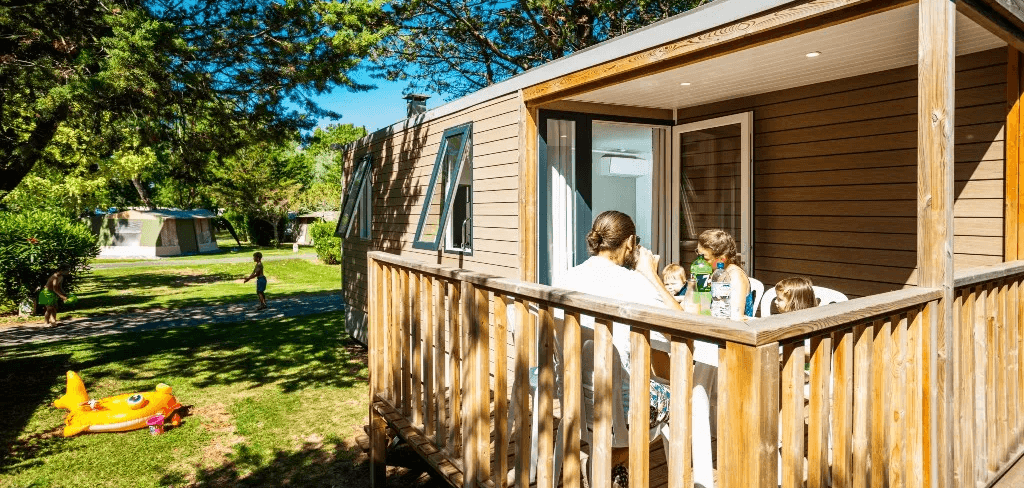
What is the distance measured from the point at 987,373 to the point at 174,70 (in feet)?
23.2

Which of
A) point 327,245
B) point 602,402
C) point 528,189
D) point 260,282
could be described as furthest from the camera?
point 327,245

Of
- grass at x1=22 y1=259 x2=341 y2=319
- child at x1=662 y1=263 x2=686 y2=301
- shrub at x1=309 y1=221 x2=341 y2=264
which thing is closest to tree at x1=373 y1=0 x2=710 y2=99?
grass at x1=22 y1=259 x2=341 y2=319

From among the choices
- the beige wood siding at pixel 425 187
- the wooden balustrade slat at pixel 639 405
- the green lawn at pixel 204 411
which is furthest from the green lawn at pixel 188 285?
the wooden balustrade slat at pixel 639 405

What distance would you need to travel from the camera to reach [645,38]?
3799 millimetres

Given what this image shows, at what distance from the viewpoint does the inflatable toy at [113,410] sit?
526cm

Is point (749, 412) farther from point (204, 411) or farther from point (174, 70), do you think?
point (174, 70)

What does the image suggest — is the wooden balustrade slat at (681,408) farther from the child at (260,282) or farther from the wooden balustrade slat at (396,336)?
the child at (260,282)

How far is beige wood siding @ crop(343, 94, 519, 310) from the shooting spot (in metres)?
5.32

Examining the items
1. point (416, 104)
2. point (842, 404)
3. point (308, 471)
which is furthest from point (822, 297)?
point (416, 104)

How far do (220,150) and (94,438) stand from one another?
13.7 ft

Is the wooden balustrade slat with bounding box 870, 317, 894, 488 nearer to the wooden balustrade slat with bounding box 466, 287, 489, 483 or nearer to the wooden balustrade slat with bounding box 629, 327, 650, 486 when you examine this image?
the wooden balustrade slat with bounding box 629, 327, 650, 486

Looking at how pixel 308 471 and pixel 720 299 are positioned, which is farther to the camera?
pixel 308 471

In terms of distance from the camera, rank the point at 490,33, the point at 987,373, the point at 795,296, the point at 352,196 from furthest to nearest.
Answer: the point at 490,33 < the point at 352,196 < the point at 795,296 < the point at 987,373

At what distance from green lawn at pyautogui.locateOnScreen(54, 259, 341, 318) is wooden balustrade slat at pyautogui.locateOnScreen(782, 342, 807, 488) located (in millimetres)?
13635
